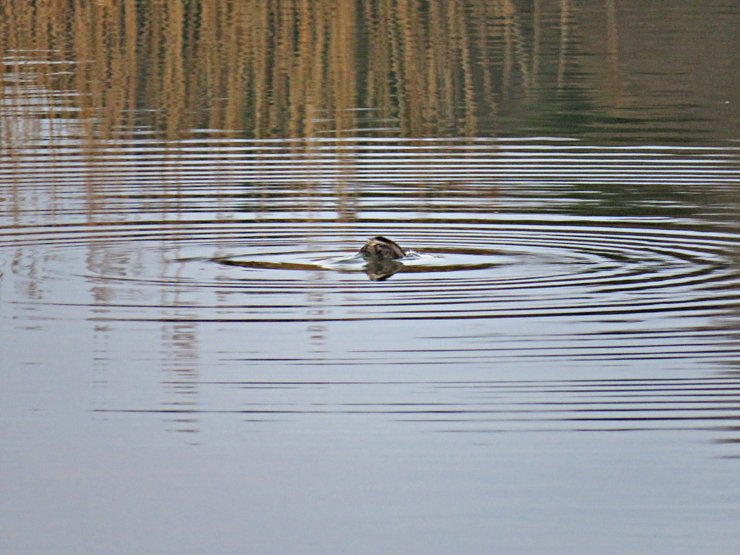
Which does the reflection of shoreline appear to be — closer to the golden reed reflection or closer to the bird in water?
the golden reed reflection

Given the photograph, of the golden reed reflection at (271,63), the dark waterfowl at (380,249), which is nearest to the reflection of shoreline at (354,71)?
the golden reed reflection at (271,63)

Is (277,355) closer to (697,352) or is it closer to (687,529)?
(697,352)

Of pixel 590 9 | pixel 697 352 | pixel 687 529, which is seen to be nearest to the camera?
pixel 687 529

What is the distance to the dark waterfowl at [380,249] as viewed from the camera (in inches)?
388

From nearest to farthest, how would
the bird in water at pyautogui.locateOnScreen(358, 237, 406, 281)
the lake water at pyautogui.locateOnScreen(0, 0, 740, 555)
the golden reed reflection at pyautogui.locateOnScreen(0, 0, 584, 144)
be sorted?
the lake water at pyautogui.locateOnScreen(0, 0, 740, 555)
the bird in water at pyautogui.locateOnScreen(358, 237, 406, 281)
the golden reed reflection at pyautogui.locateOnScreen(0, 0, 584, 144)

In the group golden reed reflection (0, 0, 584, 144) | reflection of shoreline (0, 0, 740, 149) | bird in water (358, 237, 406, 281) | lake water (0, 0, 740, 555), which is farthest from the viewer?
golden reed reflection (0, 0, 584, 144)

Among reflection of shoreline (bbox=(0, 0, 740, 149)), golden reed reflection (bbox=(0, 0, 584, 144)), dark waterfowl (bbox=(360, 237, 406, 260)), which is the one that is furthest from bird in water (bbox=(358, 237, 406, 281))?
golden reed reflection (bbox=(0, 0, 584, 144))

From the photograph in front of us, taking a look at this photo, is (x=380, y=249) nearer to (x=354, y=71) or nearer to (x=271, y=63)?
(x=354, y=71)

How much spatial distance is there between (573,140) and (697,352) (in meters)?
8.69

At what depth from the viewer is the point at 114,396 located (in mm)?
7129

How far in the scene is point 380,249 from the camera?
9.91m

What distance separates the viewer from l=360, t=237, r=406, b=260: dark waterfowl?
9.85m

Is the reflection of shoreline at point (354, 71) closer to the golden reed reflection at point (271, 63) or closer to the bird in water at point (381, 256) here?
the golden reed reflection at point (271, 63)

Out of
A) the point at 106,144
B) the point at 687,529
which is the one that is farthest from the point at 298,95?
the point at 687,529
